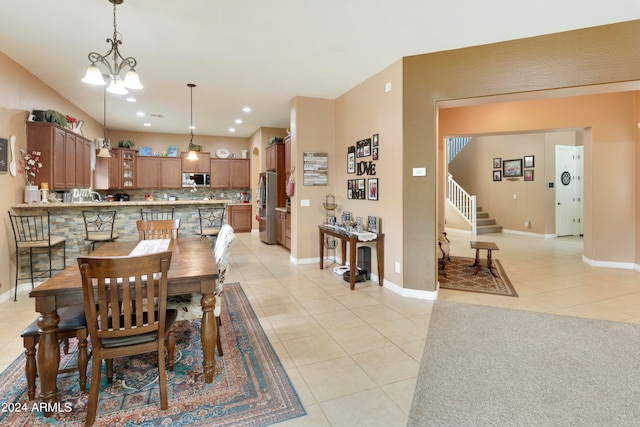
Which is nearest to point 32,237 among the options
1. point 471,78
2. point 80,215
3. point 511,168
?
point 80,215

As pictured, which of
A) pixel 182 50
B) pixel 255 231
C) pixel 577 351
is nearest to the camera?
pixel 577 351

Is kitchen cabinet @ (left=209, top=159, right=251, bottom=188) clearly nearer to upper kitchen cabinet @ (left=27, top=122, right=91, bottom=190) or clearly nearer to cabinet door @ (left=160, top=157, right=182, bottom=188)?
cabinet door @ (left=160, top=157, right=182, bottom=188)

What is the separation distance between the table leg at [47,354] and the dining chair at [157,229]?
1.77 m

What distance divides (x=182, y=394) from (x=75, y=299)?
0.88 meters

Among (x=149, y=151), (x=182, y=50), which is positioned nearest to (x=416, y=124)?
(x=182, y=50)

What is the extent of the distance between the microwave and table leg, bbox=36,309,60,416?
304 inches

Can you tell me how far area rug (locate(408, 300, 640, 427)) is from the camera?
190cm

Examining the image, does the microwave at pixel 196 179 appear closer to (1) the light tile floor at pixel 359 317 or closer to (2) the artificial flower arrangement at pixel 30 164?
(1) the light tile floor at pixel 359 317

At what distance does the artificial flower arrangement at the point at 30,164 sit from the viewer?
4277 mm

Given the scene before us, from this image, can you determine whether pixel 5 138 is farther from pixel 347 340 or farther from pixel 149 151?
pixel 149 151

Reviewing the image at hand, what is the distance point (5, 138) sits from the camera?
387 centimetres

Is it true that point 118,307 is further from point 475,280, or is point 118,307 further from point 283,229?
point 283,229

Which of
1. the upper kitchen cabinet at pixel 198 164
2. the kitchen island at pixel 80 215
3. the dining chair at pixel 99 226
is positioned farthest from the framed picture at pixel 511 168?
the dining chair at pixel 99 226

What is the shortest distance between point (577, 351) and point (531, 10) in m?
2.97
